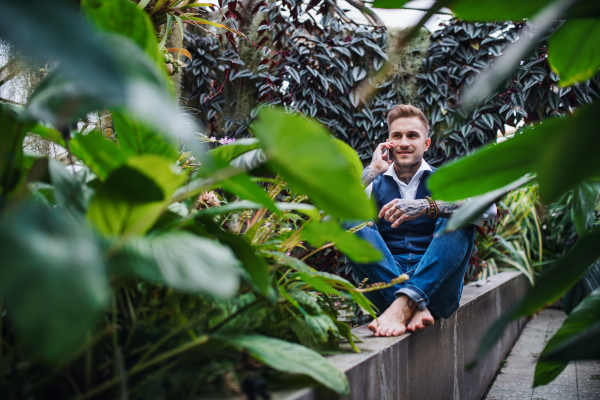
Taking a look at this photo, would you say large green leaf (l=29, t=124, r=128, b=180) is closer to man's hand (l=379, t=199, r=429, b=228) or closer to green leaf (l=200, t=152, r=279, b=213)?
green leaf (l=200, t=152, r=279, b=213)

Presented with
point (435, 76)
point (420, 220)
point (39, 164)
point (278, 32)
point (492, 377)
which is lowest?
point (492, 377)

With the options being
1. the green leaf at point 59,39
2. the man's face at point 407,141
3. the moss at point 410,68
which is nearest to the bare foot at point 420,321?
the man's face at point 407,141

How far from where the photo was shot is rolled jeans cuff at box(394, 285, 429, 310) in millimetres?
1342

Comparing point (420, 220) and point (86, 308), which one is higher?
point (420, 220)

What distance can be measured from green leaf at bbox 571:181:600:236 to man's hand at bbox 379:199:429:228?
27.9 inches

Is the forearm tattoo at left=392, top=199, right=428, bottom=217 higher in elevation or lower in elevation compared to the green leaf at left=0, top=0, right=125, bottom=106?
higher

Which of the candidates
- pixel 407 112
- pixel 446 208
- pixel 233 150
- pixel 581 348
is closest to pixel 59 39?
pixel 233 150

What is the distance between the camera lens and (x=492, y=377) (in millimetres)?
2123

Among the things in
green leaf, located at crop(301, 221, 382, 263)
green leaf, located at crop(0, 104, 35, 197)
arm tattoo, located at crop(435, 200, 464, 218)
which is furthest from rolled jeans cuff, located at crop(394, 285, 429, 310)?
green leaf, located at crop(0, 104, 35, 197)

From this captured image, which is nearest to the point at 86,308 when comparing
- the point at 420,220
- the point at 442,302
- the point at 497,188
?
the point at 497,188

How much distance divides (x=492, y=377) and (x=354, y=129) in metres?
1.77

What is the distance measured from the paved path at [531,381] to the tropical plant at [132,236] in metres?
1.45

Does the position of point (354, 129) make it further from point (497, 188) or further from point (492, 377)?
point (497, 188)

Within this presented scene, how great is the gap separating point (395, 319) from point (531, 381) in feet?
4.07
